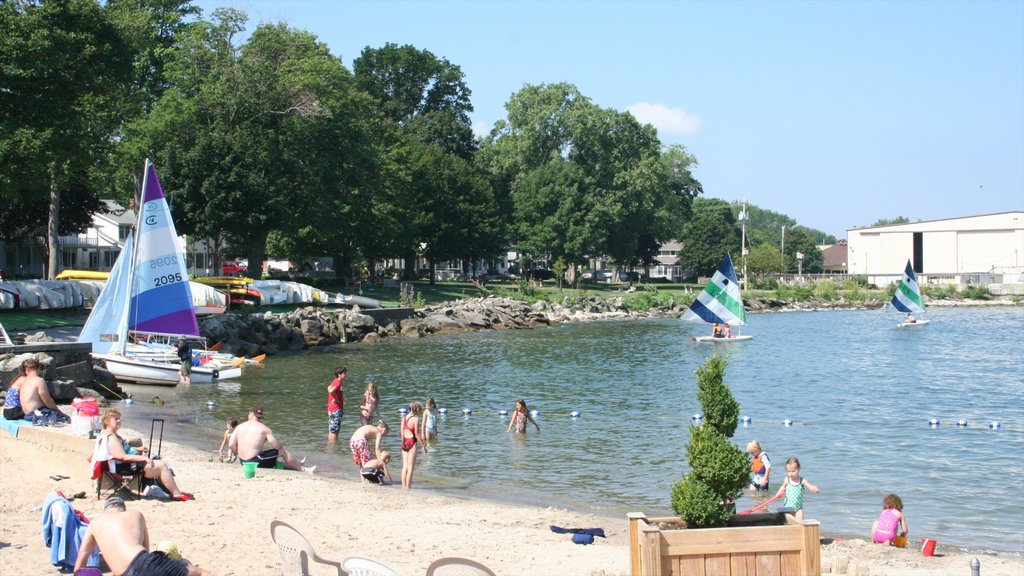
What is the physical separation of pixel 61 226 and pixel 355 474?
162ft

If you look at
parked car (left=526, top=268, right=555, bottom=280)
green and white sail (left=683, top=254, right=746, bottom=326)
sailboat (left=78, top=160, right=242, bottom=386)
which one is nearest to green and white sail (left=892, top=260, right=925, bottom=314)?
green and white sail (left=683, top=254, right=746, bottom=326)

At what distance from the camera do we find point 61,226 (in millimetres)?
59719

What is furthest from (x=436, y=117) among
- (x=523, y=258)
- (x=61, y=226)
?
(x=61, y=226)

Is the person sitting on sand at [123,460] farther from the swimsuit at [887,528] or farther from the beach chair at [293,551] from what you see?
the swimsuit at [887,528]

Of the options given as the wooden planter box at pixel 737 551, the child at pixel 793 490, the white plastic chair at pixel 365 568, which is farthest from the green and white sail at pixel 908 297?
the white plastic chair at pixel 365 568

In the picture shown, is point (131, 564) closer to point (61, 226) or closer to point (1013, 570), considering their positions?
point (1013, 570)

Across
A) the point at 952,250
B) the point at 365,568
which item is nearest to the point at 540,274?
the point at 952,250

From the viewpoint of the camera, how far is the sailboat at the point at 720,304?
48.2 m

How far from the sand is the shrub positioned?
1.64 meters

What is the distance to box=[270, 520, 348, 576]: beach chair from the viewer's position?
859 centimetres

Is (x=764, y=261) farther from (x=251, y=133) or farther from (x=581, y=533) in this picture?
(x=581, y=533)

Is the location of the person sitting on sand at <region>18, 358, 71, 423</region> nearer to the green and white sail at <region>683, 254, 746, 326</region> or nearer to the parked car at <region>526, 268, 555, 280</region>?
the green and white sail at <region>683, 254, 746, 326</region>

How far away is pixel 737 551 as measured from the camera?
28.1ft

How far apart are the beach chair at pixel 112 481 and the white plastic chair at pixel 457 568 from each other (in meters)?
7.29
